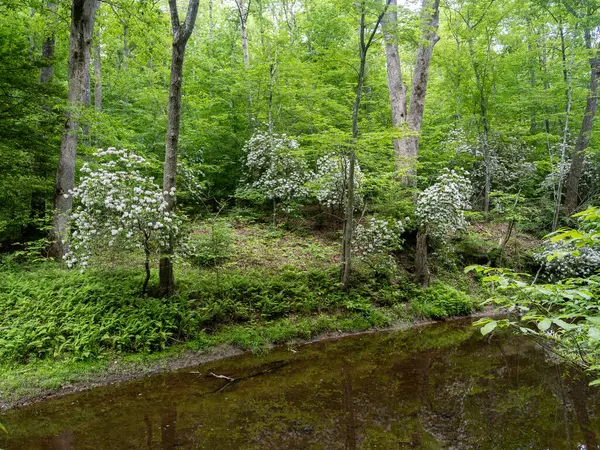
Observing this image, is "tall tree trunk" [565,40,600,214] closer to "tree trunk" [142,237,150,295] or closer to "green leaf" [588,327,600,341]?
"tree trunk" [142,237,150,295]

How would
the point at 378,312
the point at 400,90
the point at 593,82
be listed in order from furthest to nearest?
the point at 593,82
the point at 400,90
the point at 378,312

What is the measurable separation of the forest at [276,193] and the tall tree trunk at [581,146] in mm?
112

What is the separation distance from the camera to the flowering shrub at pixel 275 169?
36.8 feet

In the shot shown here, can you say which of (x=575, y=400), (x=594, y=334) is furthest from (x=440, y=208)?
(x=594, y=334)

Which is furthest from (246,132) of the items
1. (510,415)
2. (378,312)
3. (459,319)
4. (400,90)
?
(510,415)

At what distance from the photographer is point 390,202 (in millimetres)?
9570

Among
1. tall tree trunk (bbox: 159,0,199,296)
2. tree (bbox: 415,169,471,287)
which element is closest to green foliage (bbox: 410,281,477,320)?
tree (bbox: 415,169,471,287)

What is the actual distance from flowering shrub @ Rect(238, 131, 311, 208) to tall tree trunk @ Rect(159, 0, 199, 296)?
430 centimetres

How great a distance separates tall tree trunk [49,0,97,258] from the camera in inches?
311

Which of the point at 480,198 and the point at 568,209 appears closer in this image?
the point at 568,209

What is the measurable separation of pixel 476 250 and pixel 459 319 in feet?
11.0

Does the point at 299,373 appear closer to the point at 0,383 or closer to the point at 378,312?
the point at 378,312

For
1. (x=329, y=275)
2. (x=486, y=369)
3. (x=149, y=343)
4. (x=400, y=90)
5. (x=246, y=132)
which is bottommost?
(x=486, y=369)

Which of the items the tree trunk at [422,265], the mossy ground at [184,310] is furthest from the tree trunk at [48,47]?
the tree trunk at [422,265]
